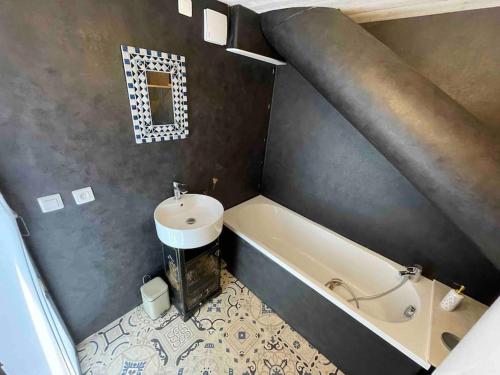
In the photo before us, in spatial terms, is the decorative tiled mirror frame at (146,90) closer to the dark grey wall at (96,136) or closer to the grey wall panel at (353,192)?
the dark grey wall at (96,136)

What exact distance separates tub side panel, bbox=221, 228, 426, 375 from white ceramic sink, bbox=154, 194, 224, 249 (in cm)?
40

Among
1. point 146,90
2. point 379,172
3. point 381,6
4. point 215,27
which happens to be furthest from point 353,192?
point 146,90

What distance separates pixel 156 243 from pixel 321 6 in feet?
7.16

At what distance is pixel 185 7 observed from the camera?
1298 mm

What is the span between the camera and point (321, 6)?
136cm

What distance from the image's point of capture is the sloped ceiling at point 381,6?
1.18 metres

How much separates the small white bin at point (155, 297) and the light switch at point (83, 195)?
85cm

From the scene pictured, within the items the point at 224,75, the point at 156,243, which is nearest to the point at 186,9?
the point at 224,75

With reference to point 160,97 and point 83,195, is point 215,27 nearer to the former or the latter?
point 160,97

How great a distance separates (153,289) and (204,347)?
60 centimetres

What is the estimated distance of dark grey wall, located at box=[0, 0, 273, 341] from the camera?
0.96 m

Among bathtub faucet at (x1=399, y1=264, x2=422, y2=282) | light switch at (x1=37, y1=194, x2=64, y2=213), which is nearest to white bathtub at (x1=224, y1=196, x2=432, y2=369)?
bathtub faucet at (x1=399, y1=264, x2=422, y2=282)

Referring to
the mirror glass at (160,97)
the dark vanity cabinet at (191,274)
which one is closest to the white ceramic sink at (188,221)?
the dark vanity cabinet at (191,274)

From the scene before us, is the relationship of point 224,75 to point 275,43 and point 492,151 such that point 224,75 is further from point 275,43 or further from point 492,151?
point 492,151
